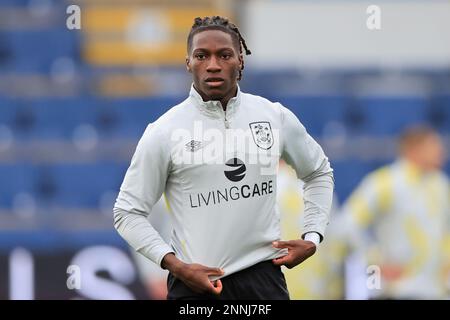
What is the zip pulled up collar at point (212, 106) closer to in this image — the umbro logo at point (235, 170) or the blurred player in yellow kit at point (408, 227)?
the umbro logo at point (235, 170)

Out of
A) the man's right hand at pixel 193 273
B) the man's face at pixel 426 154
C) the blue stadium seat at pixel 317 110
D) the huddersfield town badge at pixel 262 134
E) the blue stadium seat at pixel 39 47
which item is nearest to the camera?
the man's right hand at pixel 193 273

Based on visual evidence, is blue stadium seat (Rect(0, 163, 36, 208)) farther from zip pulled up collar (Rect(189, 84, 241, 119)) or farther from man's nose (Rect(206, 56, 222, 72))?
man's nose (Rect(206, 56, 222, 72))

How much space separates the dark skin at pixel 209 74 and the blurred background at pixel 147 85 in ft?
18.0

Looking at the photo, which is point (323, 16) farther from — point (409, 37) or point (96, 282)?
point (96, 282)

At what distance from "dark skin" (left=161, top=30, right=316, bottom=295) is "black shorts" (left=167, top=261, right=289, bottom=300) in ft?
0.19

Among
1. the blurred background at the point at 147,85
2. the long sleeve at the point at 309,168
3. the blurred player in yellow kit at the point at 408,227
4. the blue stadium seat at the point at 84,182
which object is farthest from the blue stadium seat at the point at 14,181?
the long sleeve at the point at 309,168

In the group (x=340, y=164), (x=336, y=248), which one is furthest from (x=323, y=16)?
(x=336, y=248)

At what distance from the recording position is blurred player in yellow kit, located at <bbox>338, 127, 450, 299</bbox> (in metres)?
6.87

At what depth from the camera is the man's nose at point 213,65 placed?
3.83 m

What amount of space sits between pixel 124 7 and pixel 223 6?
3.75ft

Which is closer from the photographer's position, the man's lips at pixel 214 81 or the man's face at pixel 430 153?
the man's lips at pixel 214 81

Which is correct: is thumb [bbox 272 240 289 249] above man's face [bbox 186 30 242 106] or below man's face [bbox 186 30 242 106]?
below

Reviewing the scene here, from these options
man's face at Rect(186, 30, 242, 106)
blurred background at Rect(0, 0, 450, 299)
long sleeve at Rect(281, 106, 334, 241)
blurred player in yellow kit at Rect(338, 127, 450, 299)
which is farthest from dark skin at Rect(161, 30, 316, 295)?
blurred background at Rect(0, 0, 450, 299)

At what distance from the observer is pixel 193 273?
3.83m
